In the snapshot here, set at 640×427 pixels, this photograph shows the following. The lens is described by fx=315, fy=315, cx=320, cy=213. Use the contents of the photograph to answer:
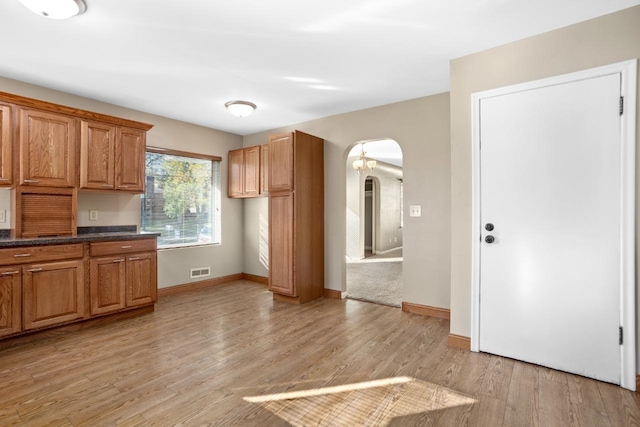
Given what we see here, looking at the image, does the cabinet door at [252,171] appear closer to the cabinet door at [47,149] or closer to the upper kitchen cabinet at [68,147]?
the upper kitchen cabinet at [68,147]

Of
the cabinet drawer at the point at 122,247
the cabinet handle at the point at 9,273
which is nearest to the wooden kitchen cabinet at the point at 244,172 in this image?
the cabinet drawer at the point at 122,247

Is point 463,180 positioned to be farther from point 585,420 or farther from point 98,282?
point 98,282

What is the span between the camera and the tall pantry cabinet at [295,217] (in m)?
4.05

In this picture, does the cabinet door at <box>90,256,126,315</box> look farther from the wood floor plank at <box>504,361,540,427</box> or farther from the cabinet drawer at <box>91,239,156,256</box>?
the wood floor plank at <box>504,361,540,427</box>

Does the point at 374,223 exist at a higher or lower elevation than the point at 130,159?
lower

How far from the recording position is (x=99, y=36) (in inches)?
96.0

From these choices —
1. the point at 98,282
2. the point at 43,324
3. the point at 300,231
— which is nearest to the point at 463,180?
the point at 300,231

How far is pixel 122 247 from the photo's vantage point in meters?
3.45

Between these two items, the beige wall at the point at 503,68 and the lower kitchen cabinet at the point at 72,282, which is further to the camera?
the lower kitchen cabinet at the point at 72,282

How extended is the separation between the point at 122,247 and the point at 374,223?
6.74m

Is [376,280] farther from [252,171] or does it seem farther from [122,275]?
[122,275]

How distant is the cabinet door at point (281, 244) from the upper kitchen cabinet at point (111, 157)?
1.66 metres

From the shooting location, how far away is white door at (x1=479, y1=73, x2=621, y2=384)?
7.17 feet

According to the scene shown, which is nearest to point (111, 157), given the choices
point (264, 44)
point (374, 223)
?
point (264, 44)
